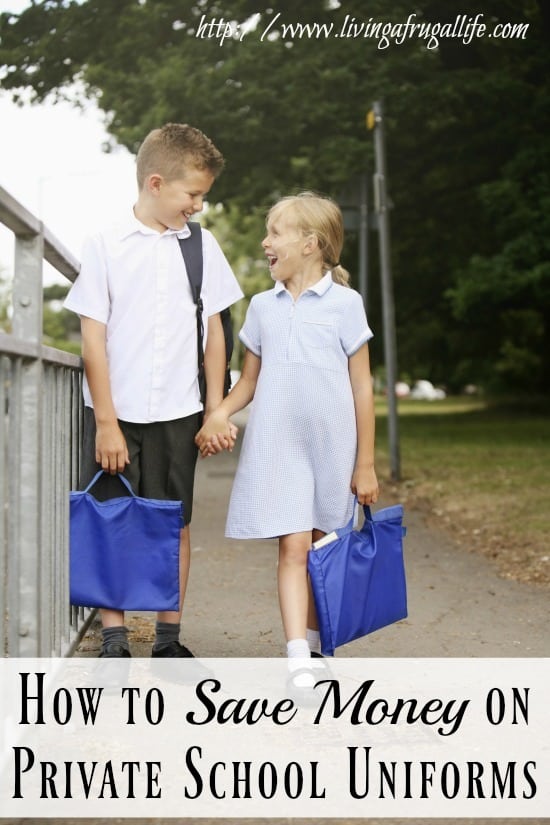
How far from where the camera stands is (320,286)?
410 cm

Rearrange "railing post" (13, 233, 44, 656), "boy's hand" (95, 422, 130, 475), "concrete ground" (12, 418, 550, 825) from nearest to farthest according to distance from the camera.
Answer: "railing post" (13, 233, 44, 656)
"boy's hand" (95, 422, 130, 475)
"concrete ground" (12, 418, 550, 825)

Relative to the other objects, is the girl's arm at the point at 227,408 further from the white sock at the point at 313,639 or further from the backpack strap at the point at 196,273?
the white sock at the point at 313,639

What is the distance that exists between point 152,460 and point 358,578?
31.1 inches

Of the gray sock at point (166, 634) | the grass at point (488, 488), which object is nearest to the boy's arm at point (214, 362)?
the gray sock at point (166, 634)

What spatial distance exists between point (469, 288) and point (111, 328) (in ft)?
43.3

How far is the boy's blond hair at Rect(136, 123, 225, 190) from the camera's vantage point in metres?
4.04

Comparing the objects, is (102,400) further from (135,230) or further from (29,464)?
(29,464)

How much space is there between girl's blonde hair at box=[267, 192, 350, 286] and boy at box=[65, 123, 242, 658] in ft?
0.95

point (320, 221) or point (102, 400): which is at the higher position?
point (320, 221)

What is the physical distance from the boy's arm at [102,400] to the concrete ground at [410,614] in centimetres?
90

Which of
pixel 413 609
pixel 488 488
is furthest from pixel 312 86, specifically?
pixel 413 609

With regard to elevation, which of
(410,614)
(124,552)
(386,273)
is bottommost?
(410,614)

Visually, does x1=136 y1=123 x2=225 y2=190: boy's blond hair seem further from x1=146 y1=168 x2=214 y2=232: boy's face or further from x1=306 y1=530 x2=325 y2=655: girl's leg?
x1=306 y1=530 x2=325 y2=655: girl's leg

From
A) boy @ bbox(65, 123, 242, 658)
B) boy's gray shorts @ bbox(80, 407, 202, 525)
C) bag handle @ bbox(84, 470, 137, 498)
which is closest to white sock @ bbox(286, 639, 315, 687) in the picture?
boy @ bbox(65, 123, 242, 658)
